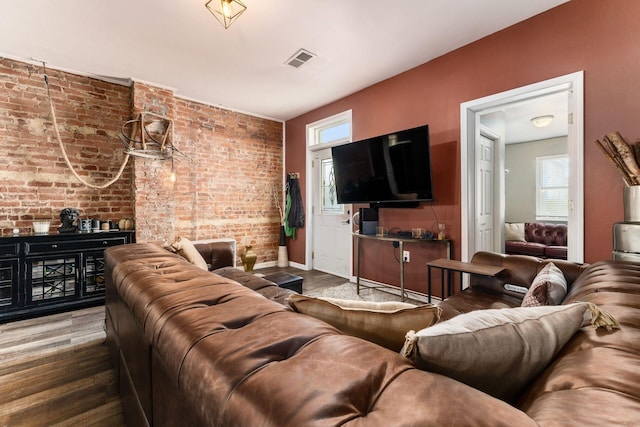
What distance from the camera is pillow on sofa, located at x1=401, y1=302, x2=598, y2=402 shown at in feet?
1.88

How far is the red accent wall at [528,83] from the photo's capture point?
7.02 ft

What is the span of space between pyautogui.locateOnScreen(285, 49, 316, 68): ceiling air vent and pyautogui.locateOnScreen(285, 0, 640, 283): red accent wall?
109cm

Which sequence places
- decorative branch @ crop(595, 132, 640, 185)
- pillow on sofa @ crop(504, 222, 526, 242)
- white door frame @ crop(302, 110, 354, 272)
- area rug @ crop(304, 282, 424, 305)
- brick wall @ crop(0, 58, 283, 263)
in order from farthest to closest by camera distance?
pillow on sofa @ crop(504, 222, 526, 242)
white door frame @ crop(302, 110, 354, 272)
area rug @ crop(304, 282, 424, 305)
brick wall @ crop(0, 58, 283, 263)
decorative branch @ crop(595, 132, 640, 185)

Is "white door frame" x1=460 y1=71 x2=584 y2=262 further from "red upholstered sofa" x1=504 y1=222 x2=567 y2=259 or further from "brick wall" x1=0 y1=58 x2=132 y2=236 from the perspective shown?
"brick wall" x1=0 y1=58 x2=132 y2=236

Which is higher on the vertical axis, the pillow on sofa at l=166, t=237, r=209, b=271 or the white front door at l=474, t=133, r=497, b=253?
the white front door at l=474, t=133, r=497, b=253

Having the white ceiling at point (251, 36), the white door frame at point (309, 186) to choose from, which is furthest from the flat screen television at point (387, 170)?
the white door frame at point (309, 186)

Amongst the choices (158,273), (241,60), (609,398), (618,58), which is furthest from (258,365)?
(241,60)

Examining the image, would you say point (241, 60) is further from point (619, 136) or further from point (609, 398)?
point (609, 398)

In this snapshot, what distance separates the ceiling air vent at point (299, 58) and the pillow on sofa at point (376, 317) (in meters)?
2.91

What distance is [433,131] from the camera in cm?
325

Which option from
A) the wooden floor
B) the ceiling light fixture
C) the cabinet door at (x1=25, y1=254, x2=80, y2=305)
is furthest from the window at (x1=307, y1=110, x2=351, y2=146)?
the wooden floor

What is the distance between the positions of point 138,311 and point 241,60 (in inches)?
120

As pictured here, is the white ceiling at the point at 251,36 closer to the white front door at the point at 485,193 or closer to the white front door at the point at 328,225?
the white front door at the point at 485,193

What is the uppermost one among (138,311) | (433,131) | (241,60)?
(241,60)
